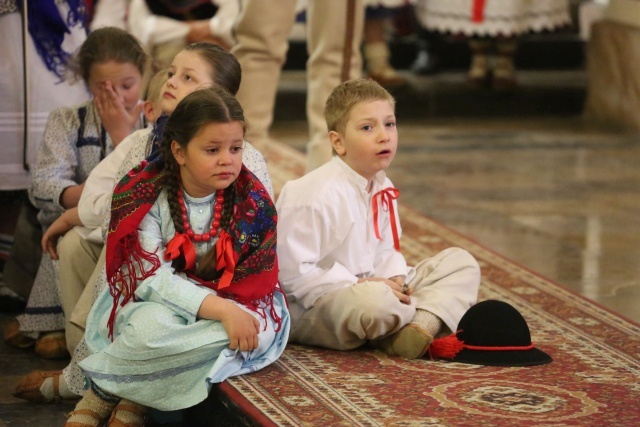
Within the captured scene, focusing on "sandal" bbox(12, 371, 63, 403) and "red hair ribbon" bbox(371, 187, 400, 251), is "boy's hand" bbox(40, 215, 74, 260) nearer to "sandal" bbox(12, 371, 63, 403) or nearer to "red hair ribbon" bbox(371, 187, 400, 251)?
"sandal" bbox(12, 371, 63, 403)

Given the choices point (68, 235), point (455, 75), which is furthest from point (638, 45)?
point (68, 235)

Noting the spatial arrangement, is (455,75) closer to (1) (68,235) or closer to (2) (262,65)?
(2) (262,65)

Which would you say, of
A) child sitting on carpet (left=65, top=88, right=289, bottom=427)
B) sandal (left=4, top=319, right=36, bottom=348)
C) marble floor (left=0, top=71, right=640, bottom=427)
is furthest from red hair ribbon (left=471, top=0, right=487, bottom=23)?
child sitting on carpet (left=65, top=88, right=289, bottom=427)

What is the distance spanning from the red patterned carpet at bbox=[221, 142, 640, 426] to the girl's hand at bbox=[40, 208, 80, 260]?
71cm

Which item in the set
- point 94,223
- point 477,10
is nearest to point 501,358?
point 94,223

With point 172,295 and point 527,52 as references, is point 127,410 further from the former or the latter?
point 527,52

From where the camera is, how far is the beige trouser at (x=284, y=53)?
5031 millimetres

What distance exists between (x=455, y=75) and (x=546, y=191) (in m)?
4.42

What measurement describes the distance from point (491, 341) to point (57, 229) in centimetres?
123

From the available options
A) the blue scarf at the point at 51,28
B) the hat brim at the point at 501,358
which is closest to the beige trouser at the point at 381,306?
the hat brim at the point at 501,358

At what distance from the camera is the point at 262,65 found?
5.12 m

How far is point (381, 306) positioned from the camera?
305cm

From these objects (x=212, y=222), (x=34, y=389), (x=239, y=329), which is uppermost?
(x=212, y=222)

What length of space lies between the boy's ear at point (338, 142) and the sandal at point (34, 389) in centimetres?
93
